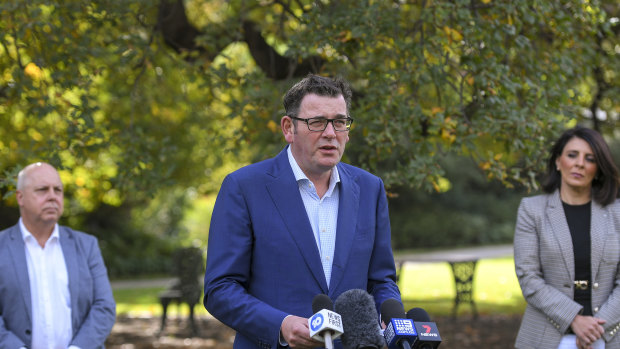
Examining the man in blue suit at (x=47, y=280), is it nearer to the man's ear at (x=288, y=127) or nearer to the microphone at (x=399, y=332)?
the man's ear at (x=288, y=127)

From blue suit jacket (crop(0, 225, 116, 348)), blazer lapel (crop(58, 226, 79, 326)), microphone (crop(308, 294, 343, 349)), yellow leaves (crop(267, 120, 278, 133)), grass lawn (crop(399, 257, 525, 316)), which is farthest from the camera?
grass lawn (crop(399, 257, 525, 316))

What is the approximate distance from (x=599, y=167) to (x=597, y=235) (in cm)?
45

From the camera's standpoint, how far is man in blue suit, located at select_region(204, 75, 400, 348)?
2910 mm

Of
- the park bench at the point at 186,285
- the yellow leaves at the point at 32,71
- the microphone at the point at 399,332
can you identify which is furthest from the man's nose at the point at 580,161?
the park bench at the point at 186,285

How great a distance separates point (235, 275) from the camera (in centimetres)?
294

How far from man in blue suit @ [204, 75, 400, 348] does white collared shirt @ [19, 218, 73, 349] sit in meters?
1.71

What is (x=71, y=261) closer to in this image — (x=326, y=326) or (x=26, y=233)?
(x=26, y=233)

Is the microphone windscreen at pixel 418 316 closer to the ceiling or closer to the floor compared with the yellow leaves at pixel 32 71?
closer to the floor

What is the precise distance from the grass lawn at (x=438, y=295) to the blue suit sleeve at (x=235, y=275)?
9.16 m

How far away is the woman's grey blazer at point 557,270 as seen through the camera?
4383mm

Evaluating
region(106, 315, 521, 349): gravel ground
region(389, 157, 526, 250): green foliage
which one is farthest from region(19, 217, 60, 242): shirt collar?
region(389, 157, 526, 250): green foliage

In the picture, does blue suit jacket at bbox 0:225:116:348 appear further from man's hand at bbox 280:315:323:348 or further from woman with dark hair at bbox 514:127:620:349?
woman with dark hair at bbox 514:127:620:349

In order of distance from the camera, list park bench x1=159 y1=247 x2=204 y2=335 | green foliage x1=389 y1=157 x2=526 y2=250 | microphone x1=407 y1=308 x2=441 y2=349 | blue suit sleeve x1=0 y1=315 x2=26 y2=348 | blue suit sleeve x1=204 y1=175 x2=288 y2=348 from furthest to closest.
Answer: green foliage x1=389 y1=157 x2=526 y2=250, park bench x1=159 y1=247 x2=204 y2=335, blue suit sleeve x1=0 y1=315 x2=26 y2=348, blue suit sleeve x1=204 y1=175 x2=288 y2=348, microphone x1=407 y1=308 x2=441 y2=349

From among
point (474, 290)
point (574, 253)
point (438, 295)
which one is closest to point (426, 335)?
point (574, 253)
